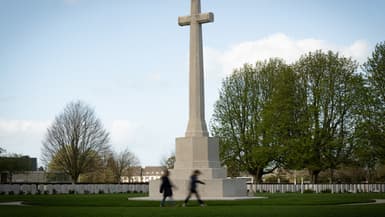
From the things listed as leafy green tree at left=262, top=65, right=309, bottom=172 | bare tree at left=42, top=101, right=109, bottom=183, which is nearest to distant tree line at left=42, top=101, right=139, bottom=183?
bare tree at left=42, top=101, right=109, bottom=183

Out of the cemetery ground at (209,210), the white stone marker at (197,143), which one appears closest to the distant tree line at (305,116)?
the white stone marker at (197,143)

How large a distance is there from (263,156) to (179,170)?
1665 centimetres

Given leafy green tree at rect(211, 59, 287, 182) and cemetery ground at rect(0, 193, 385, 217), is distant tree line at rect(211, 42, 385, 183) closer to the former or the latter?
leafy green tree at rect(211, 59, 287, 182)

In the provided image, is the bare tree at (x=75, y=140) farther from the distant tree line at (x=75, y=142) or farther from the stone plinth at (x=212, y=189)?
the stone plinth at (x=212, y=189)

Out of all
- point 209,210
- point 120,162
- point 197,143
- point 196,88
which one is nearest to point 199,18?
point 196,88

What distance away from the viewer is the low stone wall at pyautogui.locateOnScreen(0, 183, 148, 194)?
1613 inches

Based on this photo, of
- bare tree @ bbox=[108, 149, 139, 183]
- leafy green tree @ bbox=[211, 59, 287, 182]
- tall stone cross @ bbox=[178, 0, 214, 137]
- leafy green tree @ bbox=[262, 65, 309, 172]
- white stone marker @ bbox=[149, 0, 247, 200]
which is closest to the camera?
white stone marker @ bbox=[149, 0, 247, 200]

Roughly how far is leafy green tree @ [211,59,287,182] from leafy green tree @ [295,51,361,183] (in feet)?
11.4

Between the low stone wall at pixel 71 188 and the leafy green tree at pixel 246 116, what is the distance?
7.85m

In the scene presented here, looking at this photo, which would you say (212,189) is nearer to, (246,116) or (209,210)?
(209,210)

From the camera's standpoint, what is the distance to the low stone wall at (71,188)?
4097 cm

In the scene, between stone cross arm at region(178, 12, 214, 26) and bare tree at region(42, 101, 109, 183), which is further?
bare tree at region(42, 101, 109, 183)

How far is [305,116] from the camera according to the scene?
42625 mm

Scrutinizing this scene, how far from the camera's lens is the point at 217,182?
26.3 metres
